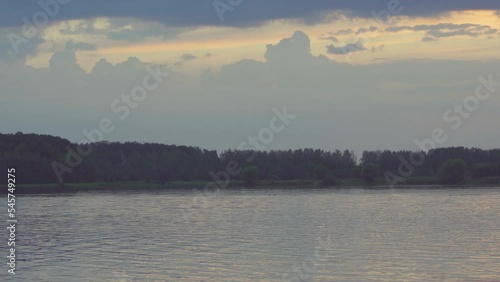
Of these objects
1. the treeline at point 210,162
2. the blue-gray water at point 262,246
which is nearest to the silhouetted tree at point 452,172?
the treeline at point 210,162

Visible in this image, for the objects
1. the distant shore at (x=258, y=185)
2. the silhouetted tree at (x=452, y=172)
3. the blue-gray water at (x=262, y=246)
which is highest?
the silhouetted tree at (x=452, y=172)

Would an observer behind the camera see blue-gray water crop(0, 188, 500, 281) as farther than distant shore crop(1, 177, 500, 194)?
No

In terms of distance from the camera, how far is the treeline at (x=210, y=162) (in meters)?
107

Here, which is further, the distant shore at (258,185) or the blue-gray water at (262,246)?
the distant shore at (258,185)

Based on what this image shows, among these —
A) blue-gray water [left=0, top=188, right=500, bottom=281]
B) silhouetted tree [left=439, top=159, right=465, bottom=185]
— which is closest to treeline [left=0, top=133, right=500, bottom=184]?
silhouetted tree [left=439, top=159, right=465, bottom=185]

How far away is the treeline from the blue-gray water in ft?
175

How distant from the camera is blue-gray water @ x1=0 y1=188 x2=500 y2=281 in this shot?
84.9 feet

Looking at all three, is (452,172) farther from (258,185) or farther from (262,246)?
(262,246)

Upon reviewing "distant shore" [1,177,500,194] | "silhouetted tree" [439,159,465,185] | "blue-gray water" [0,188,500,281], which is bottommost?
"blue-gray water" [0,188,500,281]

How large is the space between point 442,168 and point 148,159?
46.5m

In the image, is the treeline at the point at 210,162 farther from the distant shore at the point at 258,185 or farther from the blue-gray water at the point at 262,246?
the blue-gray water at the point at 262,246

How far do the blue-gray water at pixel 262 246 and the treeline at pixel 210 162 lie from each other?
53.3 metres

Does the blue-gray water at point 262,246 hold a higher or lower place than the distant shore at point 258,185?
lower

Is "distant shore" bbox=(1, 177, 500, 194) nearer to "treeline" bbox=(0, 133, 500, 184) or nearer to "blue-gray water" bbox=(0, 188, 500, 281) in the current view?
"treeline" bbox=(0, 133, 500, 184)
